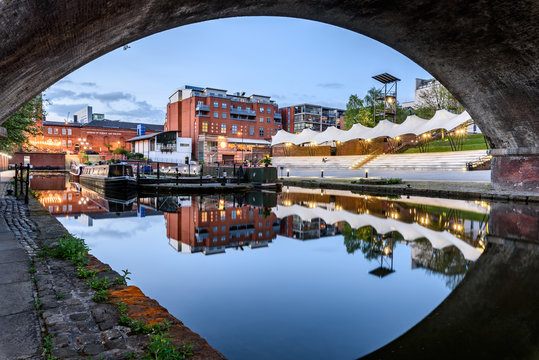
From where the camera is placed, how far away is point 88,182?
86.6 feet

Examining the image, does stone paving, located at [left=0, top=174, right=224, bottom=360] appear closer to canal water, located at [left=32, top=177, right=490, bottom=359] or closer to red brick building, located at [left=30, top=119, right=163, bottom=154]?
canal water, located at [left=32, top=177, right=490, bottom=359]

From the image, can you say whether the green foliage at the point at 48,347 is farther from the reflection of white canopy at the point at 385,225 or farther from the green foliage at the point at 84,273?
the reflection of white canopy at the point at 385,225

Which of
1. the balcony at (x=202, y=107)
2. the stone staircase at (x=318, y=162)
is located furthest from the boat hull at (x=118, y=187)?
the balcony at (x=202, y=107)

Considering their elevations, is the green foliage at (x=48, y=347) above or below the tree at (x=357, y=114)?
below

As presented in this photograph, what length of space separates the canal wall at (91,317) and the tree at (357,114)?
43.7 metres

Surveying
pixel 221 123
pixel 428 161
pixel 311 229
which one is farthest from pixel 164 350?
pixel 221 123

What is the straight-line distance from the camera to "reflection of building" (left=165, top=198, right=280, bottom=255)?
7.40m

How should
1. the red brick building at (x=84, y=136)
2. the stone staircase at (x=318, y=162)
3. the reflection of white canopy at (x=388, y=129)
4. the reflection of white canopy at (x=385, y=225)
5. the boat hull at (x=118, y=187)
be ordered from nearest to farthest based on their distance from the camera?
the reflection of white canopy at (x=385, y=225) → the boat hull at (x=118, y=187) → the reflection of white canopy at (x=388, y=129) → the stone staircase at (x=318, y=162) → the red brick building at (x=84, y=136)

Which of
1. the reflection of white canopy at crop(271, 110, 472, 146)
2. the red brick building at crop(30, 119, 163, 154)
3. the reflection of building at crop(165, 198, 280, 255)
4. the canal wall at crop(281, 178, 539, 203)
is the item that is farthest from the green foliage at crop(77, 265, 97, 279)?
the red brick building at crop(30, 119, 163, 154)

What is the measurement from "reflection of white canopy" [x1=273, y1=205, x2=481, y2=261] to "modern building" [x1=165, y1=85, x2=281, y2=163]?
3642 centimetres

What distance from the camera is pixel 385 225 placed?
9.51 metres

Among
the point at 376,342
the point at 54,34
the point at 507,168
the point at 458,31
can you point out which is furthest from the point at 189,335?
the point at 507,168

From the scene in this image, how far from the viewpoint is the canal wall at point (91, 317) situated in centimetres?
236

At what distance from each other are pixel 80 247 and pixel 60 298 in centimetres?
192
